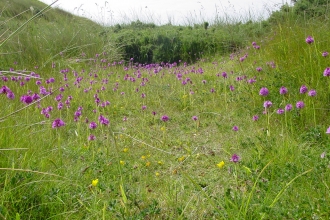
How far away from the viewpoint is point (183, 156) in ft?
7.77

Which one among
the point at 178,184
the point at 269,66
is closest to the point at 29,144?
the point at 178,184

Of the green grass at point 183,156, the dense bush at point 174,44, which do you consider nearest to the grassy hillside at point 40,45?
the dense bush at point 174,44

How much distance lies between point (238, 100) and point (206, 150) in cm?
120

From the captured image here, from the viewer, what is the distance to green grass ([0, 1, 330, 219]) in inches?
60.0

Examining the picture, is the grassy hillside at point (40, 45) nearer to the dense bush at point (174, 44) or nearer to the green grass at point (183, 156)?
the dense bush at point (174, 44)

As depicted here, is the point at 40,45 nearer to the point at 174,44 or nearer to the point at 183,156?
the point at 174,44

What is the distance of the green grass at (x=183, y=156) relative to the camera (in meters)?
1.52

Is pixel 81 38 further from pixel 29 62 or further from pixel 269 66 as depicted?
pixel 269 66

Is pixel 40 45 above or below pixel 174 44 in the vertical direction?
above

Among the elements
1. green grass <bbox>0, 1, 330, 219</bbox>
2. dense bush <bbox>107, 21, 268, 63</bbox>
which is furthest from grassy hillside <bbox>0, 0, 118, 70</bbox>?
green grass <bbox>0, 1, 330, 219</bbox>

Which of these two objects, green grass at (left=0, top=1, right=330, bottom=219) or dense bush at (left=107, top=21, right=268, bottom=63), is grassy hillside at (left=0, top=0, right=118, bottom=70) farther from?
green grass at (left=0, top=1, right=330, bottom=219)

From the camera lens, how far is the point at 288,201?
1.55 meters

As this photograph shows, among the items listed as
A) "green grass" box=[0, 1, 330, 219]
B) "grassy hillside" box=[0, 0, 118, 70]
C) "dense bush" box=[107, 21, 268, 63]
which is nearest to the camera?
"green grass" box=[0, 1, 330, 219]

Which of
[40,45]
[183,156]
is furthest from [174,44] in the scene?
[183,156]
